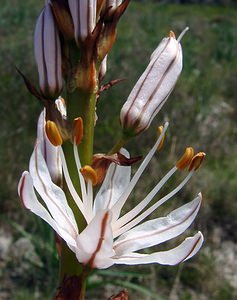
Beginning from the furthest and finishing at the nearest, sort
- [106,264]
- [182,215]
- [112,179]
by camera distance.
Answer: [112,179], [182,215], [106,264]

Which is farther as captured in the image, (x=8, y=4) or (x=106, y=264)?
(x=8, y=4)

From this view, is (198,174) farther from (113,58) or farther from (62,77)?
(62,77)

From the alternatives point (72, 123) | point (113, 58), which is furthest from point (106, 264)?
point (113, 58)

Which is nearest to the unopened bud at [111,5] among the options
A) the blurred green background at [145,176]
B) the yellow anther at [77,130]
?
the yellow anther at [77,130]

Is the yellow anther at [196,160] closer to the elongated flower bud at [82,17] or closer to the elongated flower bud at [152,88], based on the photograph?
the elongated flower bud at [152,88]

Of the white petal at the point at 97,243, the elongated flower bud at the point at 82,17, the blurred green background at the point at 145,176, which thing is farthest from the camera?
the blurred green background at the point at 145,176

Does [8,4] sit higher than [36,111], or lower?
lower

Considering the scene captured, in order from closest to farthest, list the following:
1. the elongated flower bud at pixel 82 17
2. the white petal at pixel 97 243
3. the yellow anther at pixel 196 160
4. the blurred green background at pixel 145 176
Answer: the white petal at pixel 97 243
the elongated flower bud at pixel 82 17
the yellow anther at pixel 196 160
the blurred green background at pixel 145 176

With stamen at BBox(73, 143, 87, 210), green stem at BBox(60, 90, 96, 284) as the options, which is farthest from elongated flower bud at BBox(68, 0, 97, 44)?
stamen at BBox(73, 143, 87, 210)
